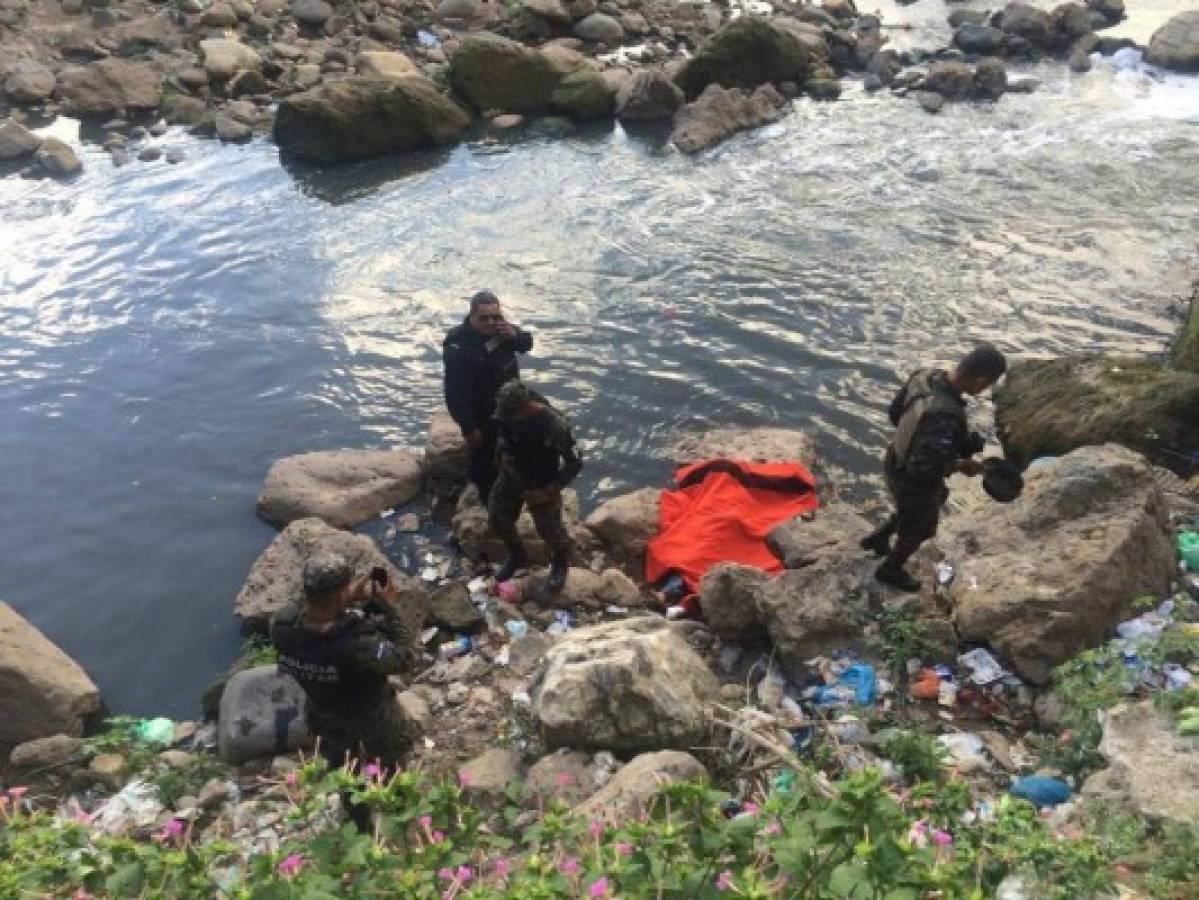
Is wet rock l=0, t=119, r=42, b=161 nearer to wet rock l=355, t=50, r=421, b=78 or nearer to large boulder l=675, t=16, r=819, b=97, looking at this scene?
wet rock l=355, t=50, r=421, b=78

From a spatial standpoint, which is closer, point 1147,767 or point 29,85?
point 1147,767

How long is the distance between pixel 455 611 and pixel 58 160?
12.9 meters

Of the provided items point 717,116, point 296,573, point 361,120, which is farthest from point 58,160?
point 296,573

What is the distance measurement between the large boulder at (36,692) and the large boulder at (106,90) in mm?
13942

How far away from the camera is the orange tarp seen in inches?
312

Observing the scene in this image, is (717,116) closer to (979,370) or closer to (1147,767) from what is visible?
(979,370)

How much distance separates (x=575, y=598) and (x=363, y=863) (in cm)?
471

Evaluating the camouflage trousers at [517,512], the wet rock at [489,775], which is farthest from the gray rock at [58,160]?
the wet rock at [489,775]

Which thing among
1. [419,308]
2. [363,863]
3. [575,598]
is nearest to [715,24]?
[419,308]

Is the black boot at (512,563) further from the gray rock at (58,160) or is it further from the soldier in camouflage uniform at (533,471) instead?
the gray rock at (58,160)

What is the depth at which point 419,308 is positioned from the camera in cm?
1197

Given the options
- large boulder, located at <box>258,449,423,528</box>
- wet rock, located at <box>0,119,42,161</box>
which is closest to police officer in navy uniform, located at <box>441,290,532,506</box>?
large boulder, located at <box>258,449,423,528</box>

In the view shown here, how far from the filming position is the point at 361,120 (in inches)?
629

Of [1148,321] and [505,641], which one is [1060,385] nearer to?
[1148,321]
